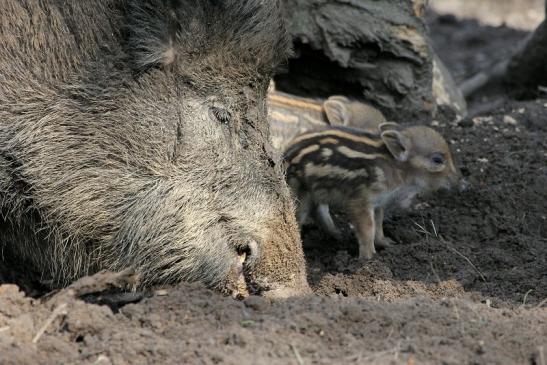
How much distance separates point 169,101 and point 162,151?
24 cm

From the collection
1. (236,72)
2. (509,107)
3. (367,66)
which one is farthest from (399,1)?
(236,72)

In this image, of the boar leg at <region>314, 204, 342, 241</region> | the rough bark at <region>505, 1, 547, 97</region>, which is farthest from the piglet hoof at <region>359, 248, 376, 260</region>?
the rough bark at <region>505, 1, 547, 97</region>

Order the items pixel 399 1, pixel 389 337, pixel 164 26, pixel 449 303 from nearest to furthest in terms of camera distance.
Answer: pixel 389 337, pixel 449 303, pixel 164 26, pixel 399 1

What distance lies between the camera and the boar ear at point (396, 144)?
5855 millimetres

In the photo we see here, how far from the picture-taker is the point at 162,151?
4484 millimetres

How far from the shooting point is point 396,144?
19.3 feet

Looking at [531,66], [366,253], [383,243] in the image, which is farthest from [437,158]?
[531,66]

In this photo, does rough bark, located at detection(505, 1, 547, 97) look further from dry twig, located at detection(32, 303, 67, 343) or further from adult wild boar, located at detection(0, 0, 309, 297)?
dry twig, located at detection(32, 303, 67, 343)

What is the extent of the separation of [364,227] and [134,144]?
6.01 ft

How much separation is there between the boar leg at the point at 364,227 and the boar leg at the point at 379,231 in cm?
22

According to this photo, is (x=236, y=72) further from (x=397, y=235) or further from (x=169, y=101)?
(x=397, y=235)

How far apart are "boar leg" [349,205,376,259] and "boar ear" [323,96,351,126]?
1.30m

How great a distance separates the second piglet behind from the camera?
5.77 meters

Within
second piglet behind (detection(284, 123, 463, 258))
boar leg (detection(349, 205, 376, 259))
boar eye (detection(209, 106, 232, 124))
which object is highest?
boar eye (detection(209, 106, 232, 124))
